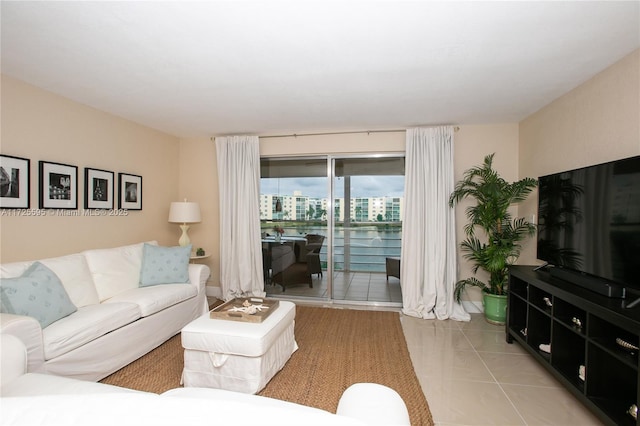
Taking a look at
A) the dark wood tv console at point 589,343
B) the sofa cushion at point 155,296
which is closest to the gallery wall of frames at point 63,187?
the sofa cushion at point 155,296

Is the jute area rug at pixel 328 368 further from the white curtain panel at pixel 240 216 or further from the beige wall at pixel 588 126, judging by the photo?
the beige wall at pixel 588 126

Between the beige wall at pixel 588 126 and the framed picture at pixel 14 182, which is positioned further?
the framed picture at pixel 14 182

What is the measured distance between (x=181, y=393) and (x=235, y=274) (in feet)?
10.5

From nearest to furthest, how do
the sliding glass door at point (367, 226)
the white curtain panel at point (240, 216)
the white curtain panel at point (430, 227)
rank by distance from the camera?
the white curtain panel at point (430, 227) → the sliding glass door at point (367, 226) → the white curtain panel at point (240, 216)

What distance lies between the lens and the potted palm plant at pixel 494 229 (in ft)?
10.7

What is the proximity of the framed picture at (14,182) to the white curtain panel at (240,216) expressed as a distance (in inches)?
81.3

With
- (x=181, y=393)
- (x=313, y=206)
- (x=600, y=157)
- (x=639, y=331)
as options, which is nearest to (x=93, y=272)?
(x=181, y=393)

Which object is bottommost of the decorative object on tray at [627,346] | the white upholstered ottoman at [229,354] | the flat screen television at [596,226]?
the white upholstered ottoman at [229,354]

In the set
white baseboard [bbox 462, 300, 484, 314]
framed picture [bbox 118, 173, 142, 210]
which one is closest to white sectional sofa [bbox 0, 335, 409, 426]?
framed picture [bbox 118, 173, 142, 210]

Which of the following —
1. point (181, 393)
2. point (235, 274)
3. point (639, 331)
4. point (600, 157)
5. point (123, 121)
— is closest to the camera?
point (181, 393)

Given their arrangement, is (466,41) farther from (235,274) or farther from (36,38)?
(235,274)

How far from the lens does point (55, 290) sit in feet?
7.06

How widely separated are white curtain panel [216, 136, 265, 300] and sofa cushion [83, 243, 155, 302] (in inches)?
50.3

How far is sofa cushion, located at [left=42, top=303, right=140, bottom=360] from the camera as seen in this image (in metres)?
1.91
